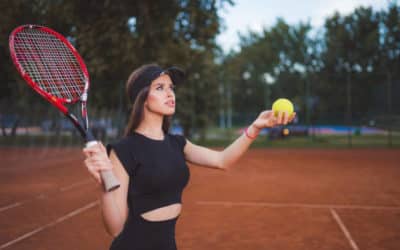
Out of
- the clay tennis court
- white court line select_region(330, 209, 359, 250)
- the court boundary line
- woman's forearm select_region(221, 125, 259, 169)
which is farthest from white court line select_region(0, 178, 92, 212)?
woman's forearm select_region(221, 125, 259, 169)

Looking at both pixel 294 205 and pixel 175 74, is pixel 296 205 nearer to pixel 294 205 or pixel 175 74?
pixel 294 205

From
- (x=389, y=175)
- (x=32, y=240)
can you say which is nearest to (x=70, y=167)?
(x=32, y=240)

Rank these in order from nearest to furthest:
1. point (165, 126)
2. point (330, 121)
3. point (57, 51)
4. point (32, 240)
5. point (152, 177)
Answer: point (152, 177)
point (165, 126)
point (57, 51)
point (32, 240)
point (330, 121)

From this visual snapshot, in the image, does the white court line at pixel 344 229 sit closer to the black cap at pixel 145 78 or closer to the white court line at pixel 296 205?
the white court line at pixel 296 205

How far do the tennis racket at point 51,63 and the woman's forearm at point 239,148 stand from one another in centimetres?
101

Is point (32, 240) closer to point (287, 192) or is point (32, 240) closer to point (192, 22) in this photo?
point (287, 192)

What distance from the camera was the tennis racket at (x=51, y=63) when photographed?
2859mm

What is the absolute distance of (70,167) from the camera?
1338 cm

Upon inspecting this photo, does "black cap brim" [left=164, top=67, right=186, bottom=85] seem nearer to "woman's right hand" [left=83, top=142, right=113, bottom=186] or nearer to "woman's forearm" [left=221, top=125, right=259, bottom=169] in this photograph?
"woman's forearm" [left=221, top=125, right=259, bottom=169]

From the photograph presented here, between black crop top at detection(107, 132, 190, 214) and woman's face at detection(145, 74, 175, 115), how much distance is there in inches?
7.3

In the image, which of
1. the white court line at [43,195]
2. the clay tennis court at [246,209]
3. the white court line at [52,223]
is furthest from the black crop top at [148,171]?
the white court line at [43,195]

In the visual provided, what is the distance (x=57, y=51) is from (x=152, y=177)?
1.54m

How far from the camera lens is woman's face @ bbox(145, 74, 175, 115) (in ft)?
7.81

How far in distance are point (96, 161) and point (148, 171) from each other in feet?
1.10
